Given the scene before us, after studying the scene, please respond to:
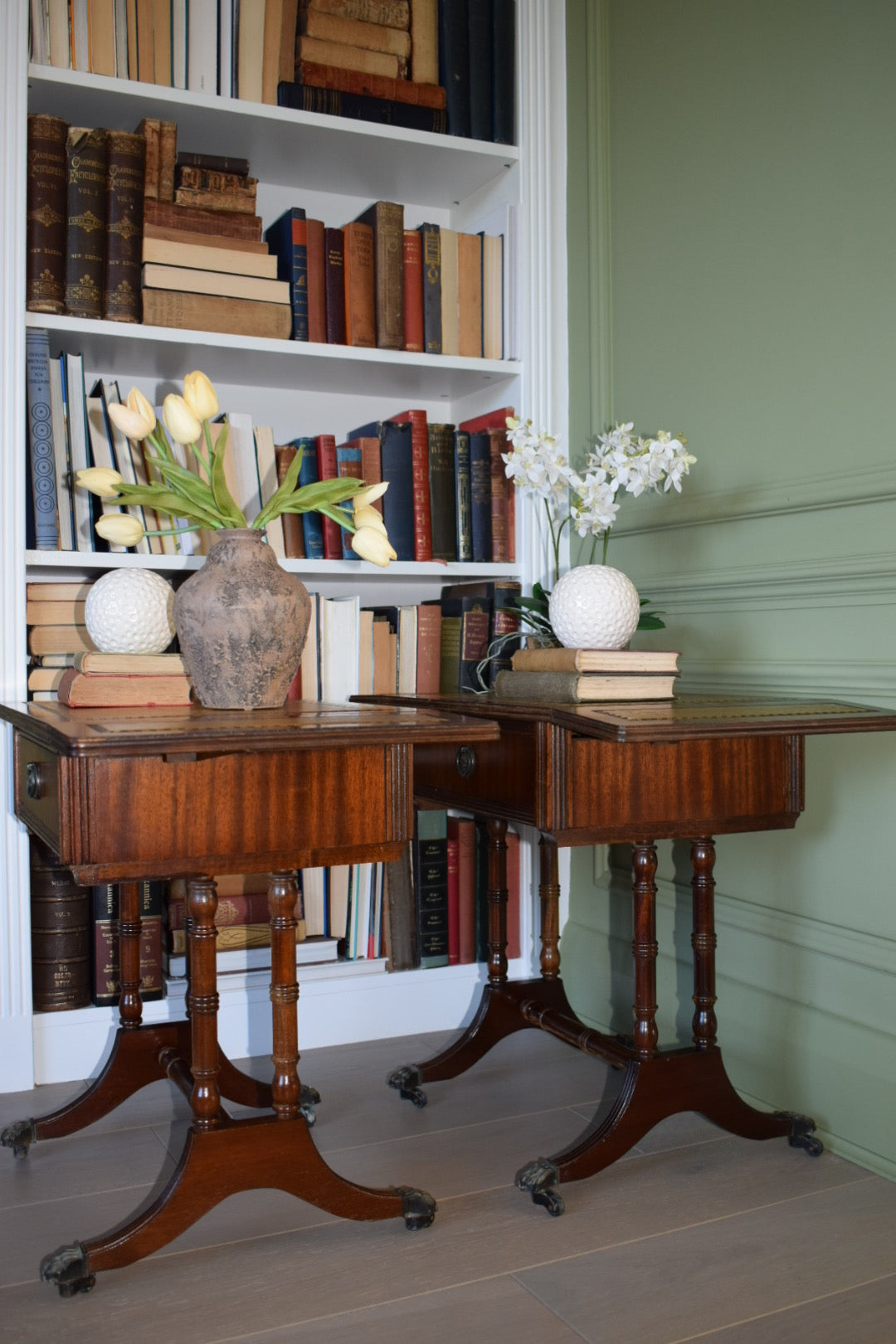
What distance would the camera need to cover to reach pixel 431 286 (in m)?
2.38

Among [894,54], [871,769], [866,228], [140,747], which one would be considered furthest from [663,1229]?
[894,54]

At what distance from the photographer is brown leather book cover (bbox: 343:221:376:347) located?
7.59ft

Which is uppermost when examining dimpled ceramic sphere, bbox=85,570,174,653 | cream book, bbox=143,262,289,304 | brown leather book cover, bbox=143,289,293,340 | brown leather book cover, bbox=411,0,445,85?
brown leather book cover, bbox=411,0,445,85

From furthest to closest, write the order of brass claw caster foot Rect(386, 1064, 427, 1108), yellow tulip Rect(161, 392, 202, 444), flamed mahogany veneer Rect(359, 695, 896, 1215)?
brass claw caster foot Rect(386, 1064, 427, 1108), yellow tulip Rect(161, 392, 202, 444), flamed mahogany veneer Rect(359, 695, 896, 1215)

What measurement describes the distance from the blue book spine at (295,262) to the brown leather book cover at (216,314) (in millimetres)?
22

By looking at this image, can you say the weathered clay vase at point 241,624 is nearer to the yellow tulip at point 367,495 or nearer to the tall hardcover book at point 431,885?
the yellow tulip at point 367,495

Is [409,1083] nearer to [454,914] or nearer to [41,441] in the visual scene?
[454,914]

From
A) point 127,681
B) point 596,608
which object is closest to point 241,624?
point 127,681

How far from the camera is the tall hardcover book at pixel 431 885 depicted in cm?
240

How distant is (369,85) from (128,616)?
123 centimetres

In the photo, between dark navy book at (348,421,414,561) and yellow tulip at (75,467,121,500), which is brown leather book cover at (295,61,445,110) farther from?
yellow tulip at (75,467,121,500)

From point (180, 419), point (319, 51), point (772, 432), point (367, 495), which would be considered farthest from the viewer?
point (319, 51)

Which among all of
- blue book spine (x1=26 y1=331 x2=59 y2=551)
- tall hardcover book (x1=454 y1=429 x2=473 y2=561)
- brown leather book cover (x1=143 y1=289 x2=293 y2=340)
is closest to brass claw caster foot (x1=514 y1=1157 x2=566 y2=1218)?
tall hardcover book (x1=454 y1=429 x2=473 y2=561)

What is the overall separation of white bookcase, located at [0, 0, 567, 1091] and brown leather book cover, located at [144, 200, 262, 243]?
0.58ft
